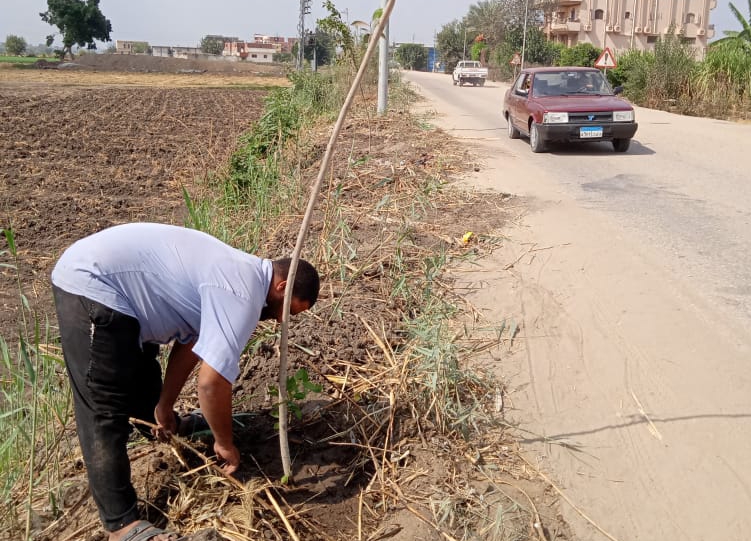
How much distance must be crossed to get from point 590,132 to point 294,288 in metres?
10.2

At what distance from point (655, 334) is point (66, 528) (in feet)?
12.0

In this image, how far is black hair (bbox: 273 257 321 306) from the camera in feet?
10.2

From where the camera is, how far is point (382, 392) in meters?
4.03

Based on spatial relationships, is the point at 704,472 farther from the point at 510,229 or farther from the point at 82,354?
the point at 510,229

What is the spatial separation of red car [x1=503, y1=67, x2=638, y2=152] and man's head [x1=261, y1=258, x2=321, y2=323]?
997cm

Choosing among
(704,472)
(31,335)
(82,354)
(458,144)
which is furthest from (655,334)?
(458,144)

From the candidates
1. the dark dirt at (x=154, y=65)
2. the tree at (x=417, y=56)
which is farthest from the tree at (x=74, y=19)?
the tree at (x=417, y=56)

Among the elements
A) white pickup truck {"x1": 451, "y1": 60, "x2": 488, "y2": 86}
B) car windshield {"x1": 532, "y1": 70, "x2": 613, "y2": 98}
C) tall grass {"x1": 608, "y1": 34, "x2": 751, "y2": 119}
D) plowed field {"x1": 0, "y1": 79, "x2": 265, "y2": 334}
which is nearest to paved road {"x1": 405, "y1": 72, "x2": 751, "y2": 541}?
plowed field {"x1": 0, "y1": 79, "x2": 265, "y2": 334}

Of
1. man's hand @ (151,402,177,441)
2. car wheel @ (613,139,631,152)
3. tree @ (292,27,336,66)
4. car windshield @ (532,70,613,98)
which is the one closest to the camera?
man's hand @ (151,402,177,441)

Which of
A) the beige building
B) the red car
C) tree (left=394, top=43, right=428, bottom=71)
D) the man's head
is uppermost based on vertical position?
the beige building

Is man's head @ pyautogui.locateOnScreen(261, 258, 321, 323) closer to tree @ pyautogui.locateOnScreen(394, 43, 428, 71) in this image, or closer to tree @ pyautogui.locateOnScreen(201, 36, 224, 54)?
tree @ pyautogui.locateOnScreen(394, 43, 428, 71)

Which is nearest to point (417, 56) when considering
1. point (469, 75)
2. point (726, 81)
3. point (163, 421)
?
point (469, 75)

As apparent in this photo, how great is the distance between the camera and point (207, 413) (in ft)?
9.52

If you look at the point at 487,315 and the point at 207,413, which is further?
the point at 487,315
